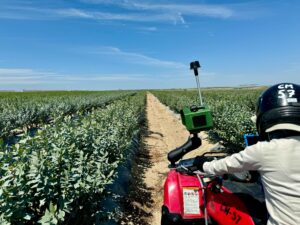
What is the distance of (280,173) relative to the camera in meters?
2.19

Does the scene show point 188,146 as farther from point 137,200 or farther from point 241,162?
point 137,200

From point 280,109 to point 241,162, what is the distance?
48cm

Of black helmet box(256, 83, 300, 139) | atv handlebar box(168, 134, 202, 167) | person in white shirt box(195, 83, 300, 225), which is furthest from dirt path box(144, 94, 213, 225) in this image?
black helmet box(256, 83, 300, 139)

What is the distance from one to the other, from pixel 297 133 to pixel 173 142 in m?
11.9

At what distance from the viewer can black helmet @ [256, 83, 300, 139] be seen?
7.39 feet

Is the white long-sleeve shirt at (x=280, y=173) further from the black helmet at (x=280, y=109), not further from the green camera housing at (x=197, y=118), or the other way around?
the green camera housing at (x=197, y=118)

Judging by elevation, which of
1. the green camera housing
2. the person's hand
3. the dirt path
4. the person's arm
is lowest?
the dirt path

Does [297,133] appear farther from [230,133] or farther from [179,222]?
[230,133]

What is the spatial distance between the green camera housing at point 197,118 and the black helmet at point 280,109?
1.37ft

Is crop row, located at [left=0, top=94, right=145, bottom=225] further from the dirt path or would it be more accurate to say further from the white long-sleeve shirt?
the dirt path

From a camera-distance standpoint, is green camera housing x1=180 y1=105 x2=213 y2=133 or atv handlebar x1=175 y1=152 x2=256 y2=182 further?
atv handlebar x1=175 y1=152 x2=256 y2=182

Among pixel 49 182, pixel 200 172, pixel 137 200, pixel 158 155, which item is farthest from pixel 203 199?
pixel 158 155

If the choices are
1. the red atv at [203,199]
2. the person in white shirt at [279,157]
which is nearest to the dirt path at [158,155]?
the red atv at [203,199]

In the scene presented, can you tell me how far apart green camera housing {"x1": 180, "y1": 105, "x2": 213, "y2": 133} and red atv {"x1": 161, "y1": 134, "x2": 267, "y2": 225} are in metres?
0.17
